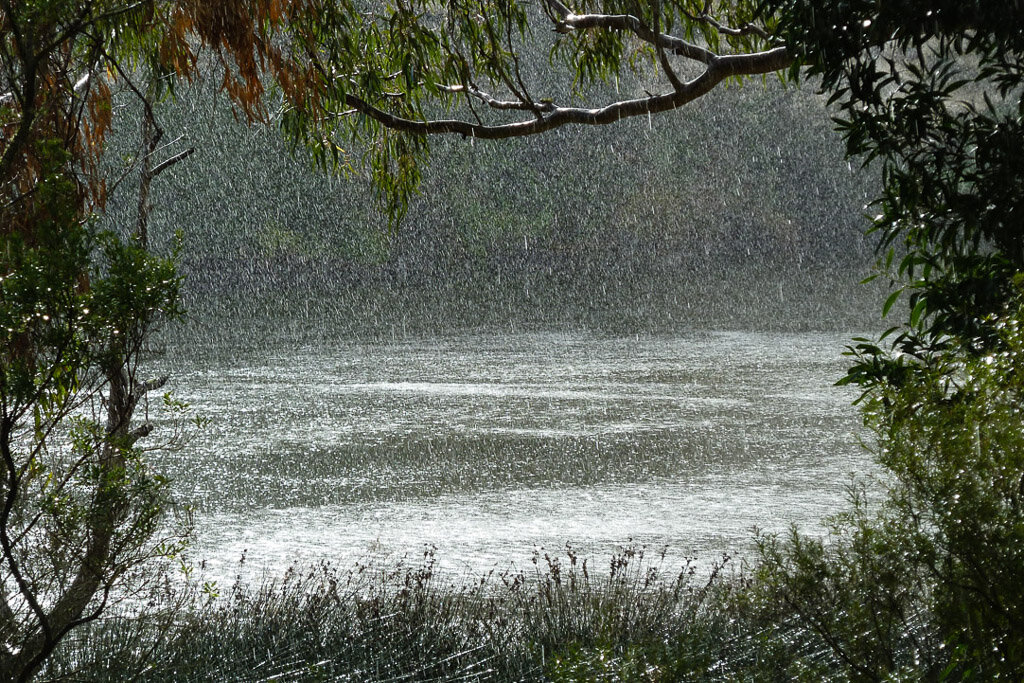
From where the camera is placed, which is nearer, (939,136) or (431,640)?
(939,136)

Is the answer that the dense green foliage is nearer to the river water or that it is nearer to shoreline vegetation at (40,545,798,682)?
shoreline vegetation at (40,545,798,682)

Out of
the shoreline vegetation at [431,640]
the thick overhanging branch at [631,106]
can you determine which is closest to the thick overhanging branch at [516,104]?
the thick overhanging branch at [631,106]

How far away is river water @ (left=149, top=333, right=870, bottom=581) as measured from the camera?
18.0 feet

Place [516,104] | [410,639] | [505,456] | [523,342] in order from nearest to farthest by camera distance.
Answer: [410,639], [516,104], [505,456], [523,342]

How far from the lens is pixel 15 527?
8.13 ft

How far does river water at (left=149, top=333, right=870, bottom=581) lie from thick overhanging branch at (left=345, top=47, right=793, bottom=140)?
5.35ft

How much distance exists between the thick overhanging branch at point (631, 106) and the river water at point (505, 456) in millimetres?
1631

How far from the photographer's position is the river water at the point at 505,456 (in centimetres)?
548

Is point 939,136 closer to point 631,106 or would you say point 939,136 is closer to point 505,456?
point 631,106

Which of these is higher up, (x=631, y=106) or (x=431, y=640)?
(x=631, y=106)

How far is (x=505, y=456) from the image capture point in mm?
7270

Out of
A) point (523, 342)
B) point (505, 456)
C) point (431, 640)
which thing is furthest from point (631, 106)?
point (523, 342)

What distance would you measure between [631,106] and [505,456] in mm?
3759

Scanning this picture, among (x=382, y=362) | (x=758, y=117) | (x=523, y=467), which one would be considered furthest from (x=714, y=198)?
(x=523, y=467)
